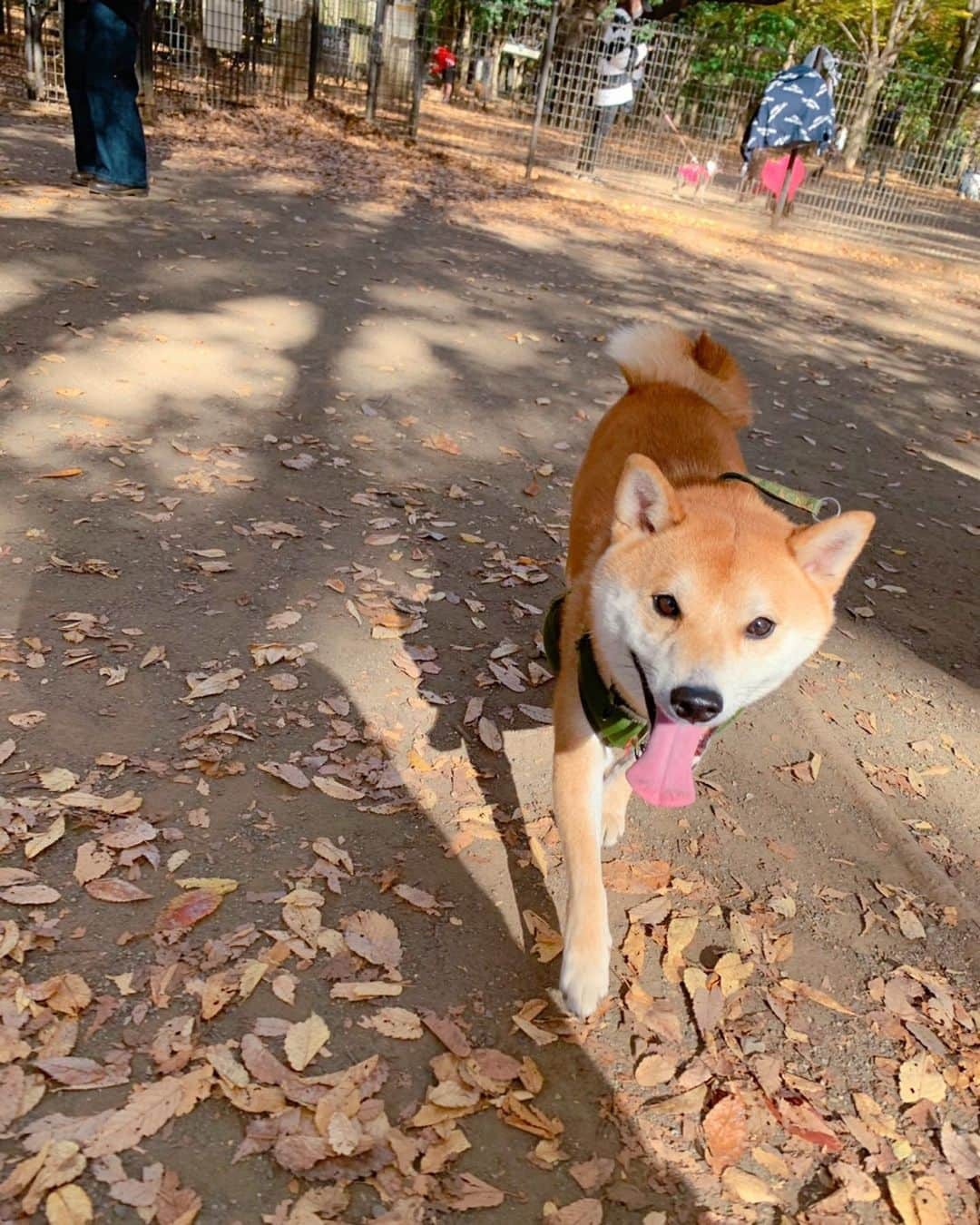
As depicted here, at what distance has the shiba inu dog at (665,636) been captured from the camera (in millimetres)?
2246

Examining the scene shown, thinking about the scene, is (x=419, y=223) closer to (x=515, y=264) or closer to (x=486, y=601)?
(x=515, y=264)

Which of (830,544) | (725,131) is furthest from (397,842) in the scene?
(725,131)

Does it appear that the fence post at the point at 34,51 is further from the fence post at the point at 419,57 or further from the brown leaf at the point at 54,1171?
the brown leaf at the point at 54,1171

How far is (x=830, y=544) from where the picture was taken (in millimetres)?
2408

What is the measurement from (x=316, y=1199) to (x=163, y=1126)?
35 centimetres

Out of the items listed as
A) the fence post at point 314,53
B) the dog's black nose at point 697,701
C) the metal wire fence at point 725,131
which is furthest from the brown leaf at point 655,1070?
the fence post at point 314,53

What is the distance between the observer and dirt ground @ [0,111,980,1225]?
6.62 ft

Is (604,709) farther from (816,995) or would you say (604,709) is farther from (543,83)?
(543,83)

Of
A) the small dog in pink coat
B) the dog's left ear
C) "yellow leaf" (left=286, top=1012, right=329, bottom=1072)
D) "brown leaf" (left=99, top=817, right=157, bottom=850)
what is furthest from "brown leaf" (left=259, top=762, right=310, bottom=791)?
the small dog in pink coat

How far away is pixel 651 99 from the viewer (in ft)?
51.7

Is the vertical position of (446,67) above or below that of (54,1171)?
above

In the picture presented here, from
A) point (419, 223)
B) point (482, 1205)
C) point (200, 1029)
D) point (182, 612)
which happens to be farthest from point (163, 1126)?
point (419, 223)

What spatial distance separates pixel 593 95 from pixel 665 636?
1489 centimetres

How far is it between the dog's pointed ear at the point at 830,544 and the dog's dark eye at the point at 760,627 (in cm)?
23
